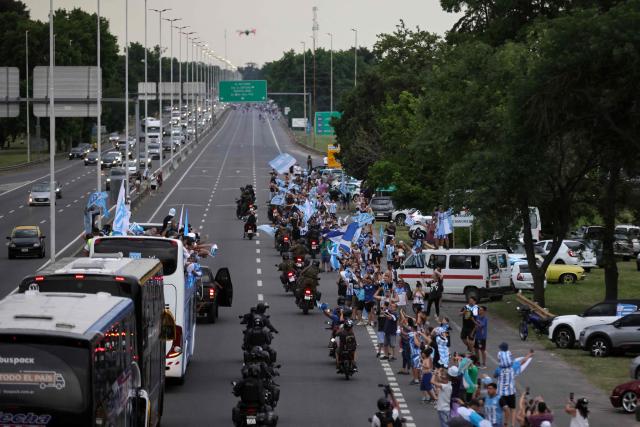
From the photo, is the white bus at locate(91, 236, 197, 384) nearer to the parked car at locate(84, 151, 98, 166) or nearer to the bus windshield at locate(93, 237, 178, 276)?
the bus windshield at locate(93, 237, 178, 276)

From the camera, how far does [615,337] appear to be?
34.0 meters

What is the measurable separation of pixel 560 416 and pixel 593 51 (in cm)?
1596

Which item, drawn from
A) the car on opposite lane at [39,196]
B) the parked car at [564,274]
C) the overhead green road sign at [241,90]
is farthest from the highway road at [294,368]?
the overhead green road sign at [241,90]

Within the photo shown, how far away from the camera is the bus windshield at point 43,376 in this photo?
1518 cm

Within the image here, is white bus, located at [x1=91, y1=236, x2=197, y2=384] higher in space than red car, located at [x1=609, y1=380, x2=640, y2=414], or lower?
higher

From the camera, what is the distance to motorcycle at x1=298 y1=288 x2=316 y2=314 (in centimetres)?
4112

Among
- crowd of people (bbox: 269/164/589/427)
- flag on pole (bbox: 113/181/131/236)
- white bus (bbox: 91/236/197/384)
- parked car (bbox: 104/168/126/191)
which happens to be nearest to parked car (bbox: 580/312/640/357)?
crowd of people (bbox: 269/164/589/427)

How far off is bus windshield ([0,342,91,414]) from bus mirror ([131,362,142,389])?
11.9ft

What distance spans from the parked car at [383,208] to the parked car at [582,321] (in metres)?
42.1

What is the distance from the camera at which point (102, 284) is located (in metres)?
20.2

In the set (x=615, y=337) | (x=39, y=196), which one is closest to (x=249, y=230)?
(x=39, y=196)

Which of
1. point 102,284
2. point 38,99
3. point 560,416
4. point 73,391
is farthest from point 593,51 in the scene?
point 38,99

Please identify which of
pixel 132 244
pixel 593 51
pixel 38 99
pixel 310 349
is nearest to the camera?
pixel 132 244

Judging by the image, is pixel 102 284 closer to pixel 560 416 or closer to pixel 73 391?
pixel 73 391
